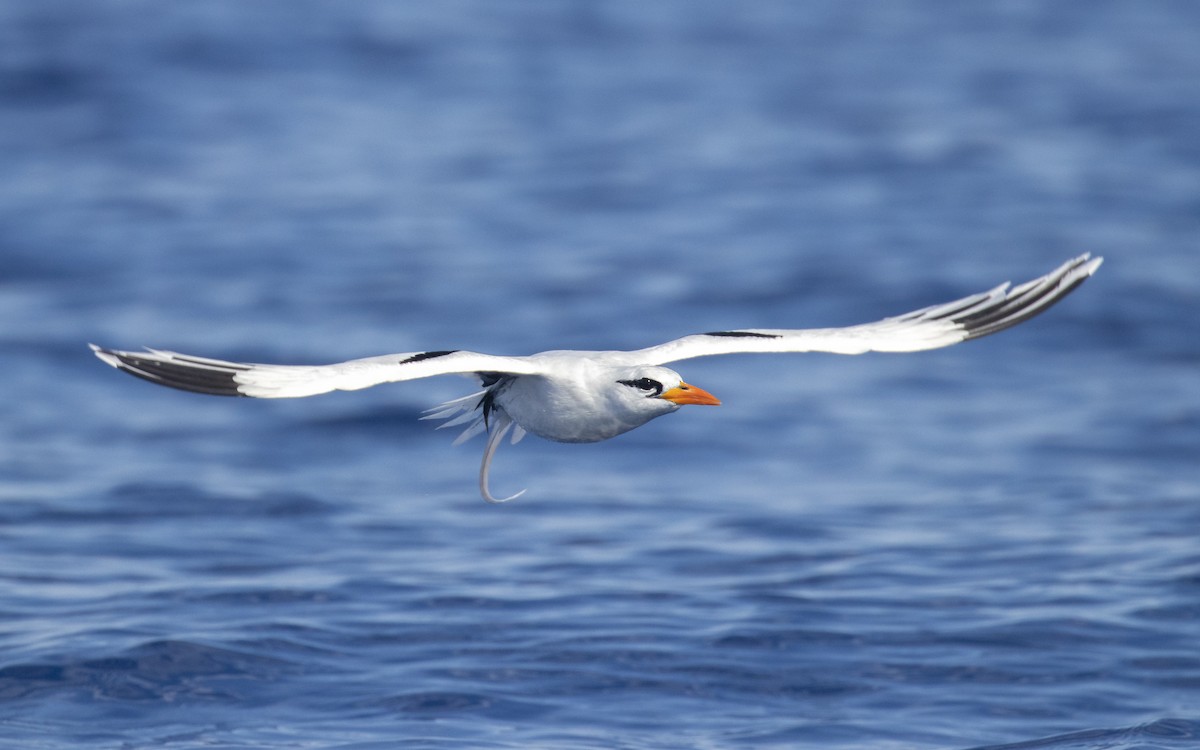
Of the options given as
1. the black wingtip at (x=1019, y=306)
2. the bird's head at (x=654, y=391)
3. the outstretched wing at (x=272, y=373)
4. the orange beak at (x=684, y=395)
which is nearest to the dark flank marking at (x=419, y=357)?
the outstretched wing at (x=272, y=373)

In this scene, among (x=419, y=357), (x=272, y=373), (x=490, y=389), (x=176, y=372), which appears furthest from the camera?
(x=490, y=389)

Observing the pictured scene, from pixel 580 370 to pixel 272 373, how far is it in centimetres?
208

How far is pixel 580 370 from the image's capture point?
413 inches

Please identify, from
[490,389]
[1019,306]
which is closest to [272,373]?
[490,389]

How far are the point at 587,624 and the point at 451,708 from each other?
1.85 m

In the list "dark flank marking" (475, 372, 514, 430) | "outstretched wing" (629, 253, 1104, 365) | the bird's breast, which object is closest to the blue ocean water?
"dark flank marking" (475, 372, 514, 430)

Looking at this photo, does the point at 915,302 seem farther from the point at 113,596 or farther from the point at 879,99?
the point at 113,596

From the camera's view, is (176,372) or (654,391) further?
(654,391)

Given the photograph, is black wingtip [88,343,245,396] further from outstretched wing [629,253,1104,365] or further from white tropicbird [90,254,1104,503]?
outstretched wing [629,253,1104,365]

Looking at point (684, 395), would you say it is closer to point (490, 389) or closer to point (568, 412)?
point (568, 412)

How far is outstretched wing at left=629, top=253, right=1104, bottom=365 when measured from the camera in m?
10.6

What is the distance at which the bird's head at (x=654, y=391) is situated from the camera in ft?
33.0

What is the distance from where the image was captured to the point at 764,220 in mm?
27344

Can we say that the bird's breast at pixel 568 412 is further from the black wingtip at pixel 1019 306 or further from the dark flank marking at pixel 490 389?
the black wingtip at pixel 1019 306
